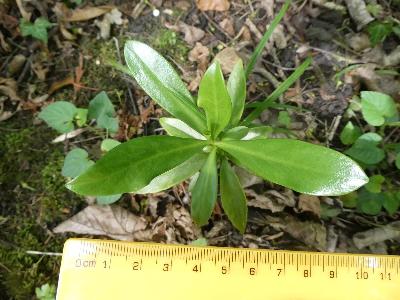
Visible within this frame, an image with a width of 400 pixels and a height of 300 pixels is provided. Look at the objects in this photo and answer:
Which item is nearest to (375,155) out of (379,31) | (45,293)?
(379,31)

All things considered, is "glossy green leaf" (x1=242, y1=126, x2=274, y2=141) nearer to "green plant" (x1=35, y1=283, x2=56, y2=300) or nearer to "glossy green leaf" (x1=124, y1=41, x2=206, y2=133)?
"glossy green leaf" (x1=124, y1=41, x2=206, y2=133)

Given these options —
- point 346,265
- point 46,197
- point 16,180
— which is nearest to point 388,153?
point 346,265

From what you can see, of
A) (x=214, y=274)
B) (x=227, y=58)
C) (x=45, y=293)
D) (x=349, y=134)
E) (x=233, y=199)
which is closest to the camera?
(x=214, y=274)

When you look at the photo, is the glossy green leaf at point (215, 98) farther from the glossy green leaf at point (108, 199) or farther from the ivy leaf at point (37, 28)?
the ivy leaf at point (37, 28)

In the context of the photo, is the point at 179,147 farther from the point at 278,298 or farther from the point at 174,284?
the point at 278,298

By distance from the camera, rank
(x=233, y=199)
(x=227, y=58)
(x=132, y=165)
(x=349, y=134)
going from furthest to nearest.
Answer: (x=227, y=58)
(x=349, y=134)
(x=233, y=199)
(x=132, y=165)

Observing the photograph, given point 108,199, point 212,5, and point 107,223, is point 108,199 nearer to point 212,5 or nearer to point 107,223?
point 107,223
